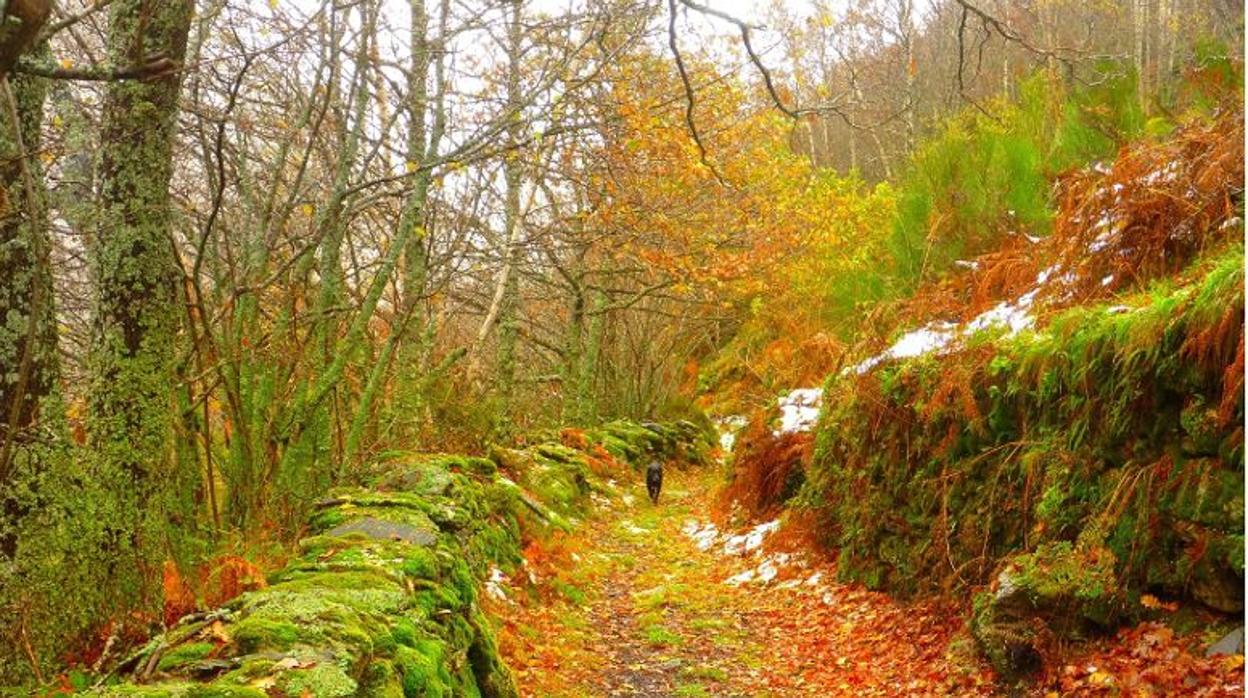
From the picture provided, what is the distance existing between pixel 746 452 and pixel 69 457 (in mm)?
7586

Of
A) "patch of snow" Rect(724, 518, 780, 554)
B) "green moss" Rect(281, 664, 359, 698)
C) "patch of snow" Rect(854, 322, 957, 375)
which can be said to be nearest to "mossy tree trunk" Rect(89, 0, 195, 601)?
"green moss" Rect(281, 664, 359, 698)

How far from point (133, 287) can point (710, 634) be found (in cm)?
446

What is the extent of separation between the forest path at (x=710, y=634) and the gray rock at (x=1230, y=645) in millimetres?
1091

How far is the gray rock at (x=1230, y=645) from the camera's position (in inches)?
141

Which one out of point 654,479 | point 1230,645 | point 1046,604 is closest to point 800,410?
point 654,479

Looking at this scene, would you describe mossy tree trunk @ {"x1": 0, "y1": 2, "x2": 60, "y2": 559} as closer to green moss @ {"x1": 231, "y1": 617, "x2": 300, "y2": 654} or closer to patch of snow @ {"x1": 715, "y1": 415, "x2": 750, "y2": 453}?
green moss @ {"x1": 231, "y1": 617, "x2": 300, "y2": 654}

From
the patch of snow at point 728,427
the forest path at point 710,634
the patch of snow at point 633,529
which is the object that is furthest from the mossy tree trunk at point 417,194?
the patch of snow at point 728,427

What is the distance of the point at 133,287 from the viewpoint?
12.4 feet

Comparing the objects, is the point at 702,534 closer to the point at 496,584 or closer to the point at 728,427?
the point at 496,584

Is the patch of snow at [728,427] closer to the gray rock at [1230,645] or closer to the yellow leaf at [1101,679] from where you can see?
the yellow leaf at [1101,679]

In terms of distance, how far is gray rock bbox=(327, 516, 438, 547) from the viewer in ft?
16.1

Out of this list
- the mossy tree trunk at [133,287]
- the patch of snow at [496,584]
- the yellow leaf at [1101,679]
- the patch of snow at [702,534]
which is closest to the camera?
the mossy tree trunk at [133,287]

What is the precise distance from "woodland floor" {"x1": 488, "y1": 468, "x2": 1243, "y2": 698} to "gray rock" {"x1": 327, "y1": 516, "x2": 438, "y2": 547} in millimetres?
981

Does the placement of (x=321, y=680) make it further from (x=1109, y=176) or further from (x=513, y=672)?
(x=1109, y=176)
